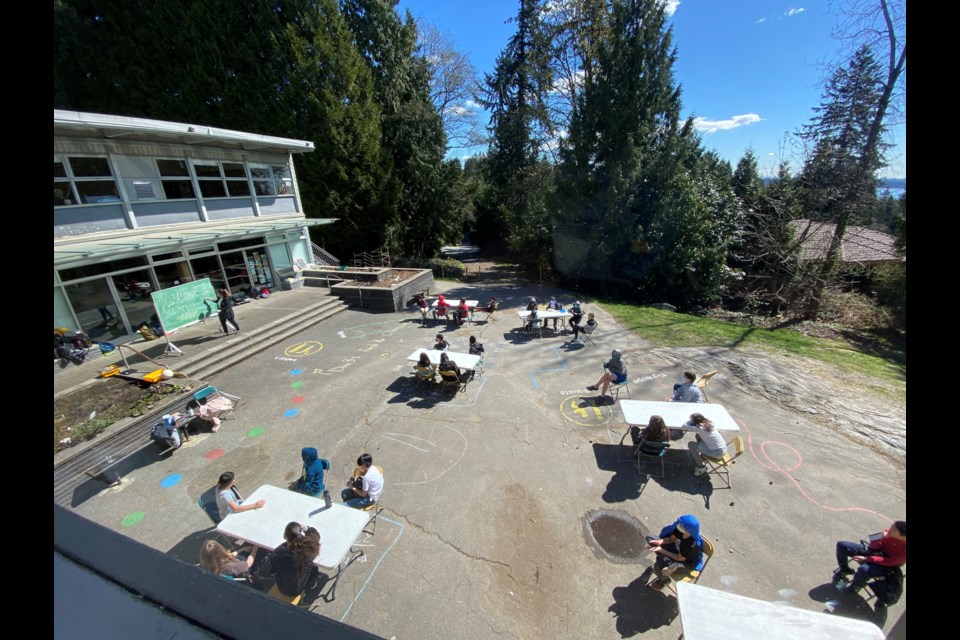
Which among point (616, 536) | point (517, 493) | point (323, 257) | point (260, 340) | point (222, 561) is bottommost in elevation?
point (616, 536)

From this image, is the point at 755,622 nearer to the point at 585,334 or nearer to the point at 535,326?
the point at 585,334

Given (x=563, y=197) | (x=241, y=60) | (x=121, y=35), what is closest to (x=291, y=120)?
(x=241, y=60)

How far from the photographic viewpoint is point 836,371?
36.9 feet

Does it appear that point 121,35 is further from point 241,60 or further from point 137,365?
point 137,365

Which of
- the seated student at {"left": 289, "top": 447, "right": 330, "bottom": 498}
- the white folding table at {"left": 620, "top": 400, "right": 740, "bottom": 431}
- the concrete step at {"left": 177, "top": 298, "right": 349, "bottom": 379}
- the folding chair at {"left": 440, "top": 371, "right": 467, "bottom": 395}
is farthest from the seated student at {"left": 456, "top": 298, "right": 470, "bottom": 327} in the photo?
the seated student at {"left": 289, "top": 447, "right": 330, "bottom": 498}

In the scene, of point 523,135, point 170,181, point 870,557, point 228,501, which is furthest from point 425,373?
point 523,135

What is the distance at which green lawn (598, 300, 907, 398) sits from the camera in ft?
39.7

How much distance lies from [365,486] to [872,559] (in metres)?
7.22

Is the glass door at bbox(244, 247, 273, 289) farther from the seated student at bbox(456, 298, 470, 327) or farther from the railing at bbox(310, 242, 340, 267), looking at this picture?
the seated student at bbox(456, 298, 470, 327)

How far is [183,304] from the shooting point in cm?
1121

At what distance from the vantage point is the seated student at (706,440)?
679cm

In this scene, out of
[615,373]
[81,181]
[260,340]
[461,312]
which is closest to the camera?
[615,373]

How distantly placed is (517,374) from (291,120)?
23.0 meters

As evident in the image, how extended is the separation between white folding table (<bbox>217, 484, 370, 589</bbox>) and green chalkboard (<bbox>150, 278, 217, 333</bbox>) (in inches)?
320
